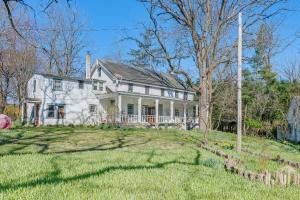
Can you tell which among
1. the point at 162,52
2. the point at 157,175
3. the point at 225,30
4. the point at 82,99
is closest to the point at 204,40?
the point at 225,30

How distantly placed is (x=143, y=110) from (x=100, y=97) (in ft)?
20.6

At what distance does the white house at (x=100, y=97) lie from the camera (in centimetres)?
3020

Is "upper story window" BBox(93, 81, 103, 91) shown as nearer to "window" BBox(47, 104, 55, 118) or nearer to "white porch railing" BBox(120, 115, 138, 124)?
"white porch railing" BBox(120, 115, 138, 124)

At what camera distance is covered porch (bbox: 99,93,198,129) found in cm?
3088

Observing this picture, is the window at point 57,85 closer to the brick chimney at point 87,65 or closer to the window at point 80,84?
the window at point 80,84

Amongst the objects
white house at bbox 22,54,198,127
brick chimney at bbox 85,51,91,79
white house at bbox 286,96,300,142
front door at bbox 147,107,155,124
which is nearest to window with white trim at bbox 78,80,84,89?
white house at bbox 22,54,198,127

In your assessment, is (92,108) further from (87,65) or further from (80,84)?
(87,65)

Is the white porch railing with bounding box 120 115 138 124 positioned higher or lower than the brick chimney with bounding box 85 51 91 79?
lower

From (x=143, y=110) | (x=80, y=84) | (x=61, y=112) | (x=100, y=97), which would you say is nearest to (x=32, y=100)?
(x=61, y=112)

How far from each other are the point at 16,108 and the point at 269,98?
3112cm

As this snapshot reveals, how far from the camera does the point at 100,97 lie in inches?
1312

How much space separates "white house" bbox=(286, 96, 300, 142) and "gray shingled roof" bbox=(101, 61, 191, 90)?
14064mm

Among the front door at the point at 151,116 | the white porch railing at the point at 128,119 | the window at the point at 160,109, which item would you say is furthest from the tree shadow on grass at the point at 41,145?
the window at the point at 160,109

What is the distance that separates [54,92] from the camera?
30.4m
